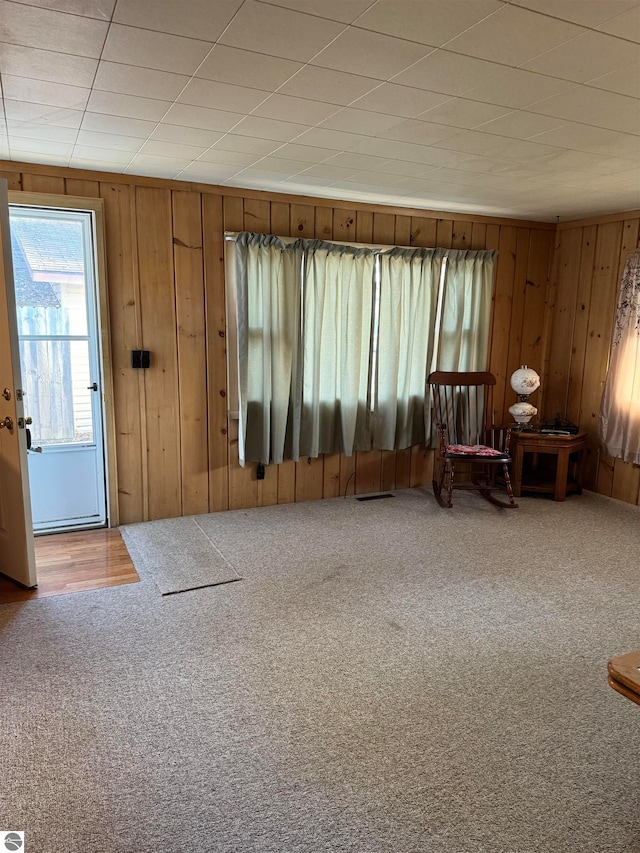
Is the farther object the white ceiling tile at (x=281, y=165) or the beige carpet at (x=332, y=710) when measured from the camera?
the white ceiling tile at (x=281, y=165)

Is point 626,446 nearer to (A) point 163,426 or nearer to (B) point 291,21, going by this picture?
(A) point 163,426

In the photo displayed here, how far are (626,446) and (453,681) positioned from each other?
9.99 ft

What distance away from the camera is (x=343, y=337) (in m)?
4.49

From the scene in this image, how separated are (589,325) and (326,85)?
360 cm

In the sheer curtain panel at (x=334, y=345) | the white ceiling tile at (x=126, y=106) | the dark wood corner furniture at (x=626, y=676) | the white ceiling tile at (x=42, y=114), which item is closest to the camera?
the dark wood corner furniture at (x=626, y=676)

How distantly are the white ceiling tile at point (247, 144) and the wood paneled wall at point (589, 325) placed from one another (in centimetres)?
299

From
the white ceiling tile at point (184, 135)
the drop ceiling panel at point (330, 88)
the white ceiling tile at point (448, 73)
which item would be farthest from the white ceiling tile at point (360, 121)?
the white ceiling tile at point (184, 135)

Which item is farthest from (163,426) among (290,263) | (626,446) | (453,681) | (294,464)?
(626,446)

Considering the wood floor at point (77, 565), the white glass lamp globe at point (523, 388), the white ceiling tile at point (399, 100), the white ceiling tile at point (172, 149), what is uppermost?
the white ceiling tile at point (172, 149)

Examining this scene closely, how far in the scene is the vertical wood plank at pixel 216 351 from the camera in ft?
13.3

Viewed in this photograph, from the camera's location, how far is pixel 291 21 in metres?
1.76

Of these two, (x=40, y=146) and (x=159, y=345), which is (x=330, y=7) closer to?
(x=40, y=146)

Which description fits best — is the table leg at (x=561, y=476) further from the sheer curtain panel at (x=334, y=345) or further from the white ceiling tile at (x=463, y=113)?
the white ceiling tile at (x=463, y=113)

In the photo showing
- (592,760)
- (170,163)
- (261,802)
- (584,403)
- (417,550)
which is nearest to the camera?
(261,802)
